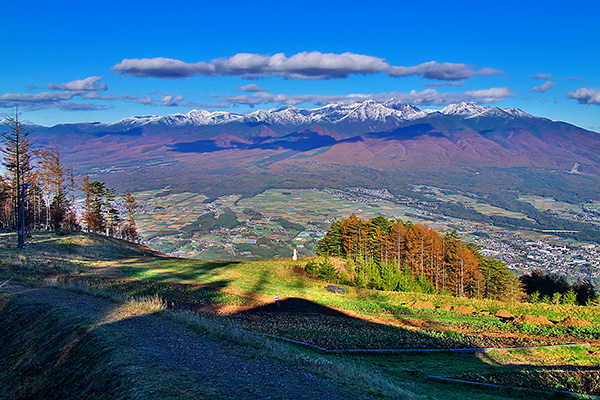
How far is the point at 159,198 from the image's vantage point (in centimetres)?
19062

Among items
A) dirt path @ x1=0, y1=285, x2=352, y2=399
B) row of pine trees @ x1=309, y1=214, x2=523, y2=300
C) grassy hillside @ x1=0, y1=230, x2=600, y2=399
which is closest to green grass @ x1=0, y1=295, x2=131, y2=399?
dirt path @ x1=0, y1=285, x2=352, y2=399

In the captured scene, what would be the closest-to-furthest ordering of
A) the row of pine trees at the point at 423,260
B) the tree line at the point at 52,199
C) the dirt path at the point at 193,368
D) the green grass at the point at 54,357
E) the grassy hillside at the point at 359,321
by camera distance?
the dirt path at the point at 193,368 < the green grass at the point at 54,357 < the grassy hillside at the point at 359,321 < the row of pine trees at the point at 423,260 < the tree line at the point at 52,199

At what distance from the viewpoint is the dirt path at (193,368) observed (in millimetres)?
8430

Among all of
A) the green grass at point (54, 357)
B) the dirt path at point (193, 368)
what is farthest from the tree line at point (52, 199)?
the dirt path at point (193, 368)

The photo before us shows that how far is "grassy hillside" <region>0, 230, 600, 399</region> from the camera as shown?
12.3m

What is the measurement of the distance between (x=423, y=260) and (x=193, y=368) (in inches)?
1700

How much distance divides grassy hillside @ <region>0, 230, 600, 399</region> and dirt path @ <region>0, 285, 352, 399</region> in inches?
35.4

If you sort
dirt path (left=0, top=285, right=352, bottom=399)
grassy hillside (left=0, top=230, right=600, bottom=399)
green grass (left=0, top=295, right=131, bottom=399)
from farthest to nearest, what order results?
grassy hillside (left=0, top=230, right=600, bottom=399)
green grass (left=0, top=295, right=131, bottom=399)
dirt path (left=0, top=285, right=352, bottom=399)

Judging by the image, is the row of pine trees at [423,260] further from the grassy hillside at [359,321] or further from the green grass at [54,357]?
the green grass at [54,357]

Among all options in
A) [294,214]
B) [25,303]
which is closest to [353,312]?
[25,303]

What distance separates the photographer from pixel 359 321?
2189 centimetres

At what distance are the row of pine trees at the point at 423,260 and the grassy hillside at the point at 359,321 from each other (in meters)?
14.1

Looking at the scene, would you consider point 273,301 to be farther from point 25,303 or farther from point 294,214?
point 294,214

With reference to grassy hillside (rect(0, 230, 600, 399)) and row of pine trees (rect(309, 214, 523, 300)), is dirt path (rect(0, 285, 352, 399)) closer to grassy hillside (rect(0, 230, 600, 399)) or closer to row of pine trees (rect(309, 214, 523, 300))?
grassy hillside (rect(0, 230, 600, 399))
